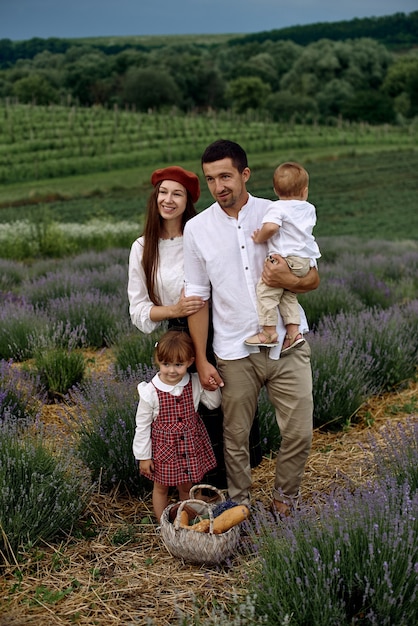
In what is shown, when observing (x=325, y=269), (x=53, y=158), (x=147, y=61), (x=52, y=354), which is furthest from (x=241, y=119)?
(x=52, y=354)

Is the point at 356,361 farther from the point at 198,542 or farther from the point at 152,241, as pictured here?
the point at 198,542

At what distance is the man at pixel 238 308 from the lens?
3.14 meters

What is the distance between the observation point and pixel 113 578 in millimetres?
3092

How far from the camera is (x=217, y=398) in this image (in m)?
3.44

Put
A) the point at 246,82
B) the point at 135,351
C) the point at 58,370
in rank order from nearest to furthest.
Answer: the point at 58,370
the point at 135,351
the point at 246,82

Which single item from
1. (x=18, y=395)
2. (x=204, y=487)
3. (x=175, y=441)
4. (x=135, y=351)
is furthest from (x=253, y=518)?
(x=135, y=351)

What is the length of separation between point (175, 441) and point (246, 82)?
8286cm

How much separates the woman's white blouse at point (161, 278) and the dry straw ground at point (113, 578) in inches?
41.5

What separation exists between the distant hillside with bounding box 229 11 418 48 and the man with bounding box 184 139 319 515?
5696 inches

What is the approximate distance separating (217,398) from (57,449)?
1.12 metres

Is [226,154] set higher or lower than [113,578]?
higher

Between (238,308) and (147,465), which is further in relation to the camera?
(147,465)

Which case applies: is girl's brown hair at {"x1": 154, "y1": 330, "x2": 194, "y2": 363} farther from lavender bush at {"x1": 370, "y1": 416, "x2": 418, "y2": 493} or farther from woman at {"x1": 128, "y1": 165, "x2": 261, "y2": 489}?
lavender bush at {"x1": 370, "y1": 416, "x2": 418, "y2": 493}

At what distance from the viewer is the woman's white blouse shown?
3389 millimetres
